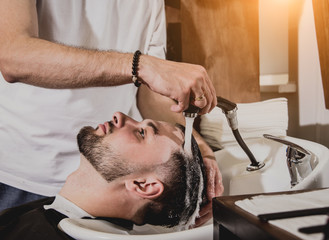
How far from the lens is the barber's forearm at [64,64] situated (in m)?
1.04

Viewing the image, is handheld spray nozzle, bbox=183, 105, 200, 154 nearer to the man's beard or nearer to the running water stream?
the running water stream

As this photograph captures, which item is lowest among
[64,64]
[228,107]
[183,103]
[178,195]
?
[178,195]

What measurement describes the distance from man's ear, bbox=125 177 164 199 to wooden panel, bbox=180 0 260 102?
1.02 m

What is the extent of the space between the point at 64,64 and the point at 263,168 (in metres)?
1.03

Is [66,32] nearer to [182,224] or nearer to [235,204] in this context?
[182,224]

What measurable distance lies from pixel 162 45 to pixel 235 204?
50.5 inches

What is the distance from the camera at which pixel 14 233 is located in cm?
96

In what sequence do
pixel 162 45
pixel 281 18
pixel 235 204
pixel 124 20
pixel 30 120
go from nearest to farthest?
pixel 235 204
pixel 30 120
pixel 124 20
pixel 162 45
pixel 281 18

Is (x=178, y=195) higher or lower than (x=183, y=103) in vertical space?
lower

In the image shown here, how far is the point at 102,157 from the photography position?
1.12 metres

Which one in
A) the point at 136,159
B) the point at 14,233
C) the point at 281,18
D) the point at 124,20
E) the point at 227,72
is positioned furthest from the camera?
the point at 281,18

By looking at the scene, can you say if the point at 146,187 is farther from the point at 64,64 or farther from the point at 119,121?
the point at 64,64

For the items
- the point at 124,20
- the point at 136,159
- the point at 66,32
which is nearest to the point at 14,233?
the point at 136,159

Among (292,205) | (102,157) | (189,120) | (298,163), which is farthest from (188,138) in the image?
(292,205)
